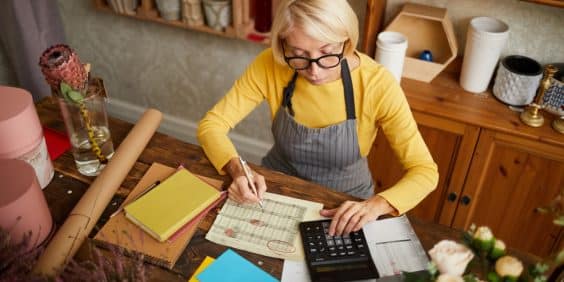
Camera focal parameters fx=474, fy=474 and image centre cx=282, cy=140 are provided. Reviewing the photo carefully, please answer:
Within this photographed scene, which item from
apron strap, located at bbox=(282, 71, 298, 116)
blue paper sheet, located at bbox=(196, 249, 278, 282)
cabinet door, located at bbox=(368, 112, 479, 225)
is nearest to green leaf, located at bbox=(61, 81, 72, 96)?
blue paper sheet, located at bbox=(196, 249, 278, 282)

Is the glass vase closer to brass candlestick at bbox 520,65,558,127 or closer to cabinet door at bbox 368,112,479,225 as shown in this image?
cabinet door at bbox 368,112,479,225

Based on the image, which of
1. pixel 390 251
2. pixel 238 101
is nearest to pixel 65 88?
pixel 238 101

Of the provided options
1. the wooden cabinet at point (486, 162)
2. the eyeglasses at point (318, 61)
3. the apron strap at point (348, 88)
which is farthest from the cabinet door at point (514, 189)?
the eyeglasses at point (318, 61)

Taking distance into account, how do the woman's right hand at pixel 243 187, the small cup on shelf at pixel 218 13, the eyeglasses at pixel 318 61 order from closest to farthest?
the woman's right hand at pixel 243 187
the eyeglasses at pixel 318 61
the small cup on shelf at pixel 218 13

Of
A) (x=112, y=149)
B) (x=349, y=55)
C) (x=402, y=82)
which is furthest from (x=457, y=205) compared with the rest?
(x=112, y=149)

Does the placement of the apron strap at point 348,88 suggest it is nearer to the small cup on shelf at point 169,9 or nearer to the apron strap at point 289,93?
the apron strap at point 289,93

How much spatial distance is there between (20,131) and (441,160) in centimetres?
160

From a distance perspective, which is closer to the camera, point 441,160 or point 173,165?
point 173,165

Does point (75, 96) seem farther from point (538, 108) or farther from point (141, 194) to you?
point (538, 108)

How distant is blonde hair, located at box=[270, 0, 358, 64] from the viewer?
130cm

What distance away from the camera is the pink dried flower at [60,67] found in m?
1.15

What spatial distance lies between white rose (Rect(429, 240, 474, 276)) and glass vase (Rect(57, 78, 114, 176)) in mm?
988

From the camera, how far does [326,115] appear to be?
1.57 meters

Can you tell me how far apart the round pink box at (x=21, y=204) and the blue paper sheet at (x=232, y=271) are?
0.40 meters
